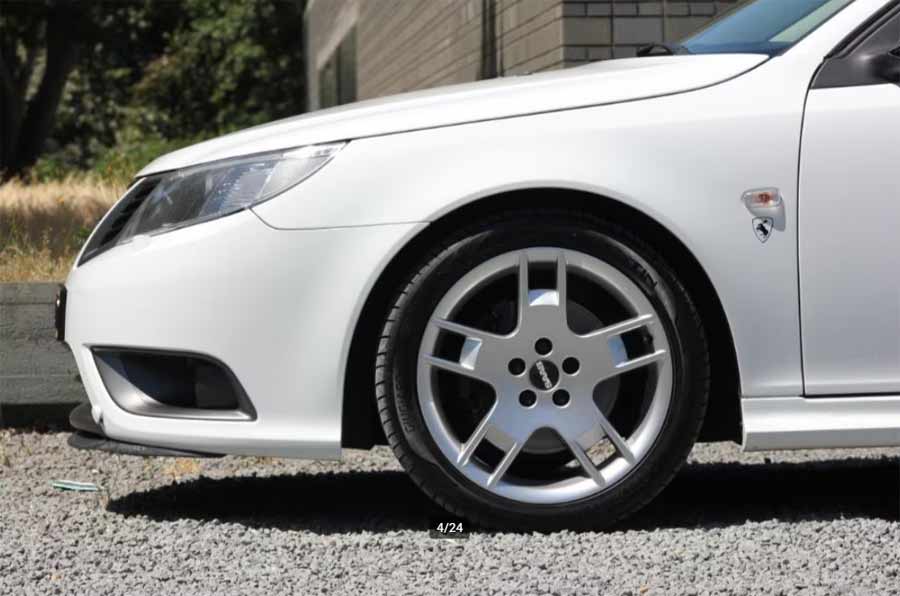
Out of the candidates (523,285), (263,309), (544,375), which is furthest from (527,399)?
(263,309)

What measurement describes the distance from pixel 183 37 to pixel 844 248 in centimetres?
3018

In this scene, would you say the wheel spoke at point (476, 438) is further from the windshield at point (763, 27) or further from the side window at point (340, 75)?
the side window at point (340, 75)

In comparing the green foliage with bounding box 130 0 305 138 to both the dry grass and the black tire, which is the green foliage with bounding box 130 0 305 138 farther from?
the black tire

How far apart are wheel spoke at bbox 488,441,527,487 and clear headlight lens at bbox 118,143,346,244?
897 millimetres

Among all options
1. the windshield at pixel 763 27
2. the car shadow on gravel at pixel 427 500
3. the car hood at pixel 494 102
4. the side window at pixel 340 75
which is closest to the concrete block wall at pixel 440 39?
the side window at pixel 340 75

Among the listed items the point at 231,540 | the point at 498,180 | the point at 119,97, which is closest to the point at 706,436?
the point at 498,180

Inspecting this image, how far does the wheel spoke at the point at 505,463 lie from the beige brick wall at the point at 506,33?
376cm

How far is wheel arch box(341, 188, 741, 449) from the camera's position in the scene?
4.27m

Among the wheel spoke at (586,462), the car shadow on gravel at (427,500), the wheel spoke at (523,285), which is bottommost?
the car shadow on gravel at (427,500)

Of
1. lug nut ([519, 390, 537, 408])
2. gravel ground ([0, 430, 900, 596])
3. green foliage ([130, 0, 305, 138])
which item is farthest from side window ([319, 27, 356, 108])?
lug nut ([519, 390, 537, 408])

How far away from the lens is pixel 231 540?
431 cm

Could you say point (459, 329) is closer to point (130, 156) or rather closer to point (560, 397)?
point (560, 397)

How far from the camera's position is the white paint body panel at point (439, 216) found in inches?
166

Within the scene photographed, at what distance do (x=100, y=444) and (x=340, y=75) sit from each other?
17.2 meters
